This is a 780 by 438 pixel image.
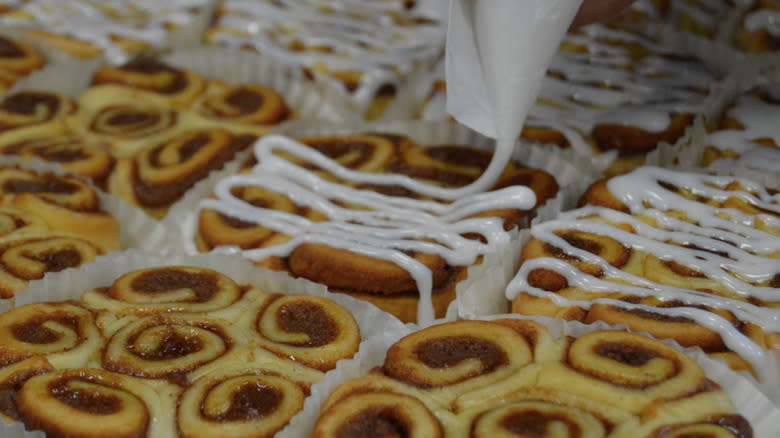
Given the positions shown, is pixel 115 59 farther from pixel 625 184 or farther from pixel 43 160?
pixel 625 184

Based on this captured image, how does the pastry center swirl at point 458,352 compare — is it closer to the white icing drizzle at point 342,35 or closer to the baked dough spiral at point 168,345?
the baked dough spiral at point 168,345

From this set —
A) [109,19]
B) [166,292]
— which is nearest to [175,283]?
[166,292]

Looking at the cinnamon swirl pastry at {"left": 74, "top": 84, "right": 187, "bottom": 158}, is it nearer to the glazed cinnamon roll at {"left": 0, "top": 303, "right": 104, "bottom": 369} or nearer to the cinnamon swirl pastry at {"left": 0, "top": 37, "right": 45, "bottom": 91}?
the cinnamon swirl pastry at {"left": 0, "top": 37, "right": 45, "bottom": 91}

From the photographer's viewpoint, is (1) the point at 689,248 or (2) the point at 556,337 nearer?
(2) the point at 556,337

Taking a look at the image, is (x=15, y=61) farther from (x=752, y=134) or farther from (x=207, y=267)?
(x=752, y=134)

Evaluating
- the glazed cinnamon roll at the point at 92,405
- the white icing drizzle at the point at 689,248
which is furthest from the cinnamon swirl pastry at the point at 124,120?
the white icing drizzle at the point at 689,248

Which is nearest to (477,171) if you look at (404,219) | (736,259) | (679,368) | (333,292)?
(404,219)

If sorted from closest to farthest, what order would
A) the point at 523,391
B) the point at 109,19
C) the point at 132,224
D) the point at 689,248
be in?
the point at 523,391 → the point at 689,248 → the point at 132,224 → the point at 109,19
